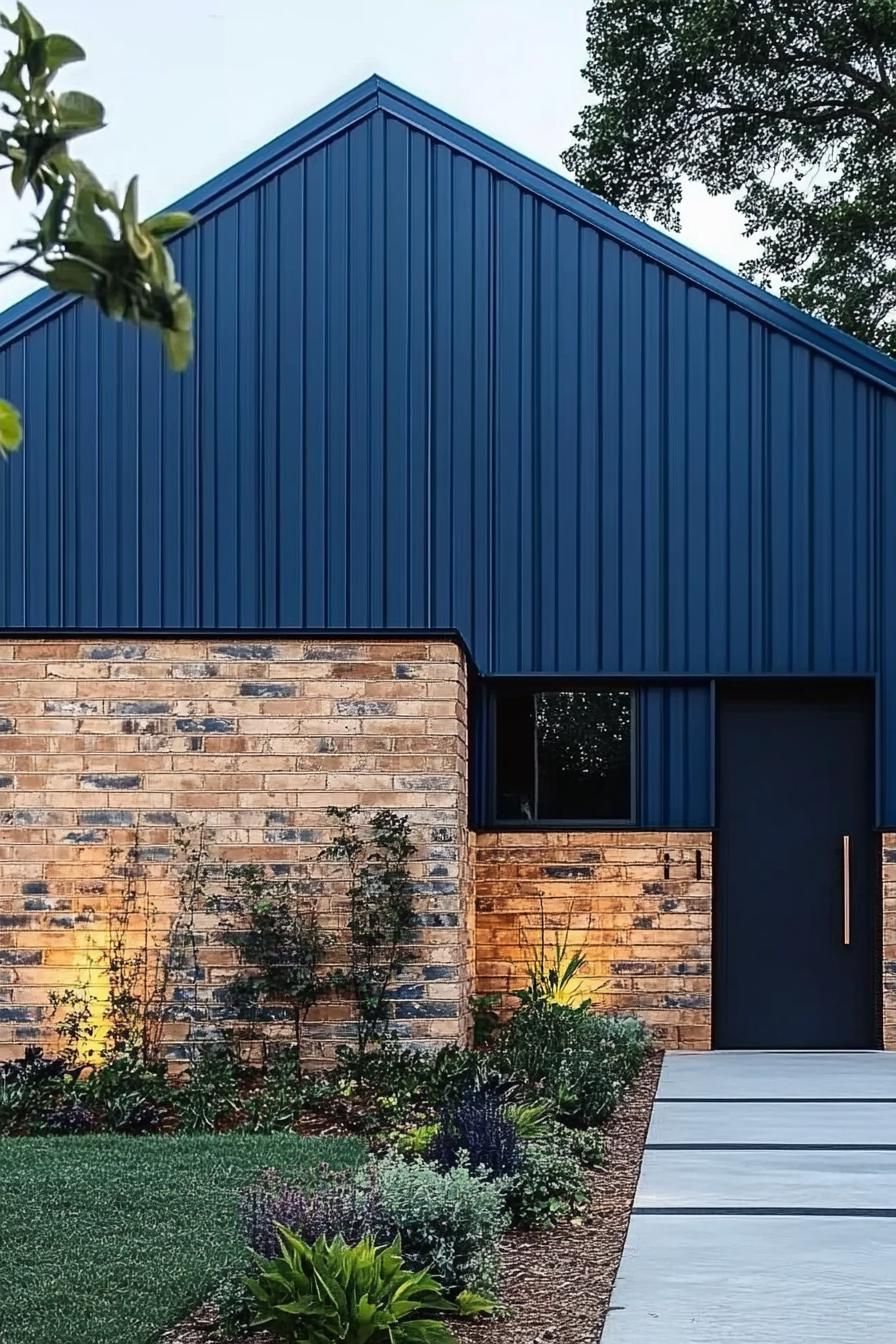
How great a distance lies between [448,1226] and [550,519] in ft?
26.0

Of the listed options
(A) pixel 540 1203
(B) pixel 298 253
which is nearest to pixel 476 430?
(B) pixel 298 253

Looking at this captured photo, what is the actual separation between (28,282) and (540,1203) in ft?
36.3

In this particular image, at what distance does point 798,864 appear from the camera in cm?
1269

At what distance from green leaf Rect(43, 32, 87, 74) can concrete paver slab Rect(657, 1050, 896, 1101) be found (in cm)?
859

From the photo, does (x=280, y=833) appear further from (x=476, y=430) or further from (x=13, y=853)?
(x=476, y=430)

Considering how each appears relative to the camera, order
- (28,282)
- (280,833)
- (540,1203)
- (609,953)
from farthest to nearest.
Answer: (28,282) → (609,953) → (280,833) → (540,1203)

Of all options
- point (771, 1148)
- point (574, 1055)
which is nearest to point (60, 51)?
point (771, 1148)

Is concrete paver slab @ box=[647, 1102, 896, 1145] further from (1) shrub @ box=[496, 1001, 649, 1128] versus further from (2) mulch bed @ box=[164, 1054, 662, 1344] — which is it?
(2) mulch bed @ box=[164, 1054, 662, 1344]

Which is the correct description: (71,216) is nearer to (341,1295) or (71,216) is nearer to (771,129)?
(341,1295)

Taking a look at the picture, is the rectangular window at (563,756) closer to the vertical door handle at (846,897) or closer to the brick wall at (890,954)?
the vertical door handle at (846,897)

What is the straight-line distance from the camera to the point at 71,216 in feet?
5.67

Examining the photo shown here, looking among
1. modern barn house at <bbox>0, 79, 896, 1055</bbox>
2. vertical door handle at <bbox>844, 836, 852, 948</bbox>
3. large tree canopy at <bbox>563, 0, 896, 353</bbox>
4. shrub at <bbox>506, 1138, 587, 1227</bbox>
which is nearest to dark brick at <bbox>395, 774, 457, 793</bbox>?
modern barn house at <bbox>0, 79, 896, 1055</bbox>

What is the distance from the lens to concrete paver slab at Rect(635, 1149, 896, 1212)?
6730mm

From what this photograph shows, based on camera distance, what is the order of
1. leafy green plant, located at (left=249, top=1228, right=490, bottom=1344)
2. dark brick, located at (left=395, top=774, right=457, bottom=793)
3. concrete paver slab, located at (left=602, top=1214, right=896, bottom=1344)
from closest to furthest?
leafy green plant, located at (left=249, top=1228, right=490, bottom=1344), concrete paver slab, located at (left=602, top=1214, right=896, bottom=1344), dark brick, located at (left=395, top=774, right=457, bottom=793)
